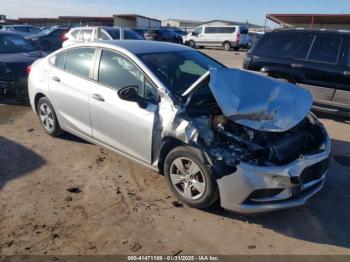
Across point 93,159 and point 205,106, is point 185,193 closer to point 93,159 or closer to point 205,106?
point 205,106

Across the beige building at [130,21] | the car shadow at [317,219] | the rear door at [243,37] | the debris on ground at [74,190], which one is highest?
the car shadow at [317,219]

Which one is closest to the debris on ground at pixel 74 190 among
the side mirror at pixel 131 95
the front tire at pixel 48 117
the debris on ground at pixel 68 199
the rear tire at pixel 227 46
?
the debris on ground at pixel 68 199

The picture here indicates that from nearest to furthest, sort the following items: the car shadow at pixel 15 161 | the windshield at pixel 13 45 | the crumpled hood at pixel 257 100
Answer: the crumpled hood at pixel 257 100
the car shadow at pixel 15 161
the windshield at pixel 13 45

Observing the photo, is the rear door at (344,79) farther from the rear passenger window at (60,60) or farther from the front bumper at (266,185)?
the rear passenger window at (60,60)

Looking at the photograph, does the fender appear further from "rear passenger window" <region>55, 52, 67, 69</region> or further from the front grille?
"rear passenger window" <region>55, 52, 67, 69</region>

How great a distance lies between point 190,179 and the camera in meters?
4.02

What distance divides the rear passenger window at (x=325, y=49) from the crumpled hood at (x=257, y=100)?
3382mm

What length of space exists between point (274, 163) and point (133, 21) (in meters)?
44.5

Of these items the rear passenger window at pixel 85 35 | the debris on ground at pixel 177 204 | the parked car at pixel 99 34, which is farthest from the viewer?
the rear passenger window at pixel 85 35

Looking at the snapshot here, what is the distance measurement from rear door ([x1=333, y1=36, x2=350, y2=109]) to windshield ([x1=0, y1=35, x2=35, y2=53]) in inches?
316

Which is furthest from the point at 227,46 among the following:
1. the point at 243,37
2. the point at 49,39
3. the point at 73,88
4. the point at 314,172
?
the point at 314,172

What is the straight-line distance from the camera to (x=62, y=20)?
65.8 metres

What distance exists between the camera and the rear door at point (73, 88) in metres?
5.15

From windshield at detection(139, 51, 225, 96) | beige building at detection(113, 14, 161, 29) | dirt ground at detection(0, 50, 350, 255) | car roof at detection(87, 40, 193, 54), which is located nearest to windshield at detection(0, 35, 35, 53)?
dirt ground at detection(0, 50, 350, 255)
